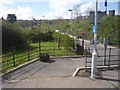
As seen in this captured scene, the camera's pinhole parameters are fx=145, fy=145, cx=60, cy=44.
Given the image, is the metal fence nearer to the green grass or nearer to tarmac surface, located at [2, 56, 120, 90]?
tarmac surface, located at [2, 56, 120, 90]

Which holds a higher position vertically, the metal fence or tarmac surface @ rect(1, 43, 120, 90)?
the metal fence

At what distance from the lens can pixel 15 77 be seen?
652 cm

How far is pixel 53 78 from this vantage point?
643cm

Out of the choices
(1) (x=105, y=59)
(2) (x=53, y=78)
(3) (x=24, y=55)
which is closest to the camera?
(2) (x=53, y=78)

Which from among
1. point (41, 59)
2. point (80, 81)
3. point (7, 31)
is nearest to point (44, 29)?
point (7, 31)

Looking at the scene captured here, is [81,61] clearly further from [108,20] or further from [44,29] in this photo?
[44,29]

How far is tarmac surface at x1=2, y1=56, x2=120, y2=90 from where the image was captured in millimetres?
5715

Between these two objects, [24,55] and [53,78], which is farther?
[24,55]

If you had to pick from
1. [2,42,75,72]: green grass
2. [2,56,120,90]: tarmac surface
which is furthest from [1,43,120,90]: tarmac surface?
[2,42,75,72]: green grass

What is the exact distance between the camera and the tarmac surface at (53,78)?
571cm

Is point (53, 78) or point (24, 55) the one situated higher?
point (24, 55)

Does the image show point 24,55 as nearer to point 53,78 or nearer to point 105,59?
point 53,78

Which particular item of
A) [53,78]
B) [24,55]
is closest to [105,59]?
[53,78]

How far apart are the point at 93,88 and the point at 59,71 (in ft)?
7.50
